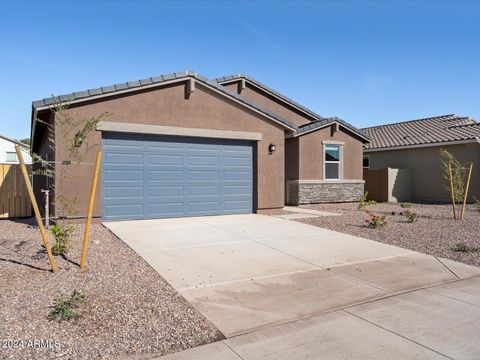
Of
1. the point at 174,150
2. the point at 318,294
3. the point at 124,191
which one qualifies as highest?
the point at 174,150

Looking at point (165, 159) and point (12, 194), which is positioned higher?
point (165, 159)

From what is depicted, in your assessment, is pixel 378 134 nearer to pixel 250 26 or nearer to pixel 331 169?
pixel 331 169

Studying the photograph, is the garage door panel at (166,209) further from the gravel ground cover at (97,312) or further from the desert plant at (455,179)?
the desert plant at (455,179)

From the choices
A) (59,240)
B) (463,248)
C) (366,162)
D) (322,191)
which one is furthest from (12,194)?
(366,162)

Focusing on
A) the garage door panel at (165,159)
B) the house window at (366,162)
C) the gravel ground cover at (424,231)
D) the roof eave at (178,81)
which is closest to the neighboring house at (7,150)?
the roof eave at (178,81)

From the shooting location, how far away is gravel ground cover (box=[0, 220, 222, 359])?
3.60 metres

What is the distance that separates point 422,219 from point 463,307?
862 centimetres

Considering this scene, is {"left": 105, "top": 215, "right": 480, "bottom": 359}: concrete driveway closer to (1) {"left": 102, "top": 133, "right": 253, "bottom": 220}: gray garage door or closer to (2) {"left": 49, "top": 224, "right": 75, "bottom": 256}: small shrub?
(2) {"left": 49, "top": 224, "right": 75, "bottom": 256}: small shrub

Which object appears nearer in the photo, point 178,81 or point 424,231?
point 424,231

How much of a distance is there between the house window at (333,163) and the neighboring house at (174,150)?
4874 millimetres

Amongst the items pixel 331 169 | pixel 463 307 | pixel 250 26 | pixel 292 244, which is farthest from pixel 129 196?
pixel 331 169

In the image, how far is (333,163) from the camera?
1855 centimetres

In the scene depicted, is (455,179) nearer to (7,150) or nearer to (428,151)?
(428,151)

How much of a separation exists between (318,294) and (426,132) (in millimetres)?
21158
